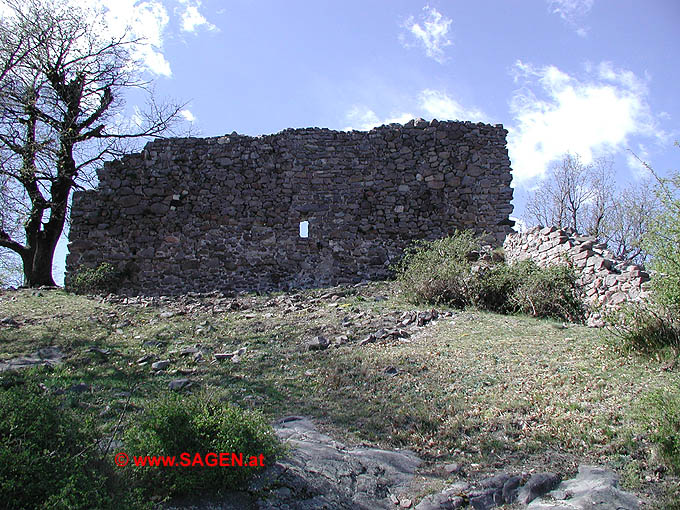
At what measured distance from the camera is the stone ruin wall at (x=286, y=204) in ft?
42.7

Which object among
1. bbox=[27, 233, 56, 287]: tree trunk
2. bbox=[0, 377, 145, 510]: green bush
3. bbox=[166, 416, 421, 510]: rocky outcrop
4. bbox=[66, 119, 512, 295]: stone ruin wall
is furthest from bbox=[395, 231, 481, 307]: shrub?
bbox=[27, 233, 56, 287]: tree trunk

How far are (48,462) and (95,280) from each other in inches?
425

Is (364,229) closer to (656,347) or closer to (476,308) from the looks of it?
(476,308)

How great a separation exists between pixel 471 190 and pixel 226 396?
31.9 ft

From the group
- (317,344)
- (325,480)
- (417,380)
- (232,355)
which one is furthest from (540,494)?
(232,355)

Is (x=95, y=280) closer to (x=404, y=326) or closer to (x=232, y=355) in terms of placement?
(x=232, y=355)

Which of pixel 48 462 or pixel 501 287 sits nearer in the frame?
pixel 48 462

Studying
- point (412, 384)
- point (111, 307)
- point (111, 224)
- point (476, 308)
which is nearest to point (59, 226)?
point (111, 224)

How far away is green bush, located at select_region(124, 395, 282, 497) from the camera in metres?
3.06

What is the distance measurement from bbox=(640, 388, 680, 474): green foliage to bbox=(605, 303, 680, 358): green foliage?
1053 mm

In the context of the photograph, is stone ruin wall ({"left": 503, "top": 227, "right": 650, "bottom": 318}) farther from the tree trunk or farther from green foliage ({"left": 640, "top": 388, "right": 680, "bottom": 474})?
the tree trunk

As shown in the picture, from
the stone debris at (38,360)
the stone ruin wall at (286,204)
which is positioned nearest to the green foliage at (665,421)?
the stone debris at (38,360)

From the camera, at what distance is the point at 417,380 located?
540 centimetres

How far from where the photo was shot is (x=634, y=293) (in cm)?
746
